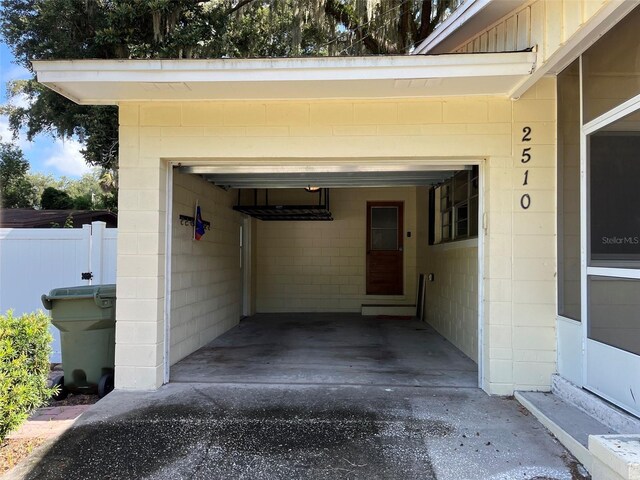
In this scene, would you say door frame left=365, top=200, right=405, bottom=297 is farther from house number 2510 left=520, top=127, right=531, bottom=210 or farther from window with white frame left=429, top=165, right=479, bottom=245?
house number 2510 left=520, top=127, right=531, bottom=210

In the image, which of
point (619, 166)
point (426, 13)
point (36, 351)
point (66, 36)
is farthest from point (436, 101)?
point (66, 36)

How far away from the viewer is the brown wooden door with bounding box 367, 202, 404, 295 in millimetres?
10141

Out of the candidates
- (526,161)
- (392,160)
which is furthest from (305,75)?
(526,161)

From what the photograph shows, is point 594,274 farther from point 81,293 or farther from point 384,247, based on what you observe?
point 384,247

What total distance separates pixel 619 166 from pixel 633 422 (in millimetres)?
1799

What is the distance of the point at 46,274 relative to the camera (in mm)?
5648

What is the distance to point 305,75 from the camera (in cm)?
379

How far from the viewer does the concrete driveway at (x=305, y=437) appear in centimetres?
289

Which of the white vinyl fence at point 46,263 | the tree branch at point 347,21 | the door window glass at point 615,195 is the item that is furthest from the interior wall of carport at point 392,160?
the tree branch at point 347,21

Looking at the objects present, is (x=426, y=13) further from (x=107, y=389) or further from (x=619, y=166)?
(x=107, y=389)

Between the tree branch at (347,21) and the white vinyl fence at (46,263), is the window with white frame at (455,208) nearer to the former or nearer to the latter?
the tree branch at (347,21)

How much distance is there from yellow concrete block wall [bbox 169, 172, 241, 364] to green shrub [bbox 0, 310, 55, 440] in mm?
1805

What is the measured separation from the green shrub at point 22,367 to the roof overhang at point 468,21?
4577 mm

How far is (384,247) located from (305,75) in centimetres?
688
